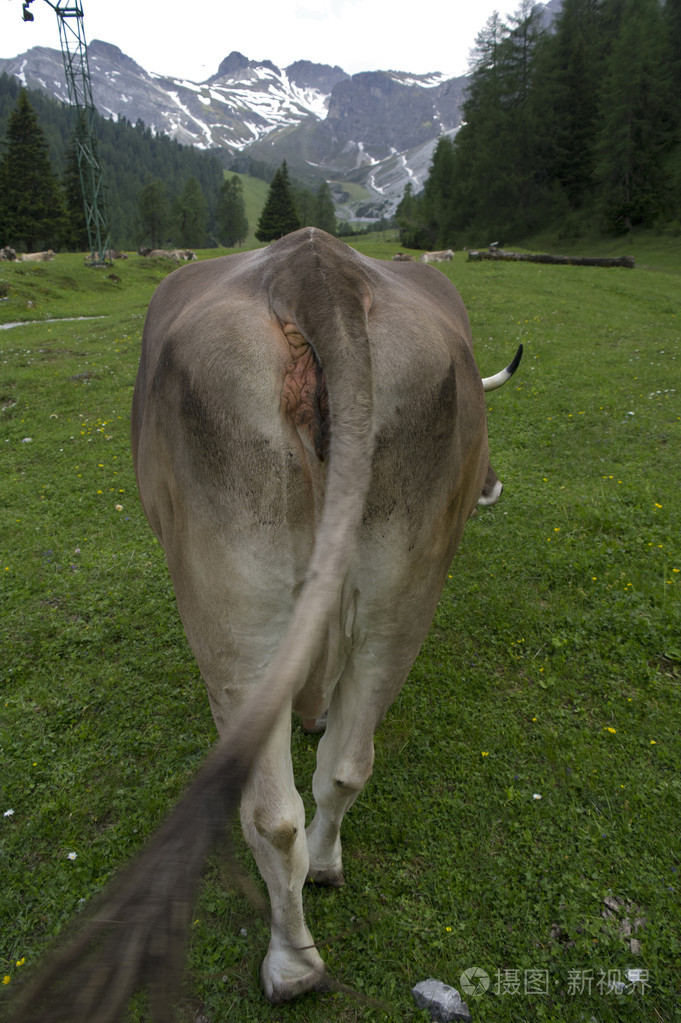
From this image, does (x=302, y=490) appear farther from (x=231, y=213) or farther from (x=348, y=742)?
(x=231, y=213)

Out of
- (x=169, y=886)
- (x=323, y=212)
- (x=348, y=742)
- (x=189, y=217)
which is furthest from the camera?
(x=323, y=212)

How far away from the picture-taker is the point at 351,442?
1771 mm

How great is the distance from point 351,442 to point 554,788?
110 inches

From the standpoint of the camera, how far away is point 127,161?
373ft

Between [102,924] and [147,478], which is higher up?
[147,478]

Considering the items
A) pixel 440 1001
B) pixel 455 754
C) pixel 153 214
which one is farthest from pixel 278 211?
pixel 440 1001

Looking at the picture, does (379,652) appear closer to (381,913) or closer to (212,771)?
(212,771)

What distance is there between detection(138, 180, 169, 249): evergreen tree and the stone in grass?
2998 inches

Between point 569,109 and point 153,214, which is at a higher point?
point 569,109

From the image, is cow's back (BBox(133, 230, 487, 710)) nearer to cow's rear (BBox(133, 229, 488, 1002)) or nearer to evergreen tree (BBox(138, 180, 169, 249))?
cow's rear (BBox(133, 229, 488, 1002))

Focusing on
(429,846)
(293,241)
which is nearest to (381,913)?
(429,846)

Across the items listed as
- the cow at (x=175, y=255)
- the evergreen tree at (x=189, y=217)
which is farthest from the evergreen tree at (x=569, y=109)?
the evergreen tree at (x=189, y=217)

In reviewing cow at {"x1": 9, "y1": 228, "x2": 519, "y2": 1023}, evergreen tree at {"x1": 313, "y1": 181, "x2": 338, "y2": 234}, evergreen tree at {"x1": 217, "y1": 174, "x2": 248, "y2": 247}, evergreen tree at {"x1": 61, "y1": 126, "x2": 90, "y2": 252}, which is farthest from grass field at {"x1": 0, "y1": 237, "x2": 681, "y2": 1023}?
evergreen tree at {"x1": 313, "y1": 181, "x2": 338, "y2": 234}

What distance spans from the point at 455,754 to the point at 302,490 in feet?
8.57
